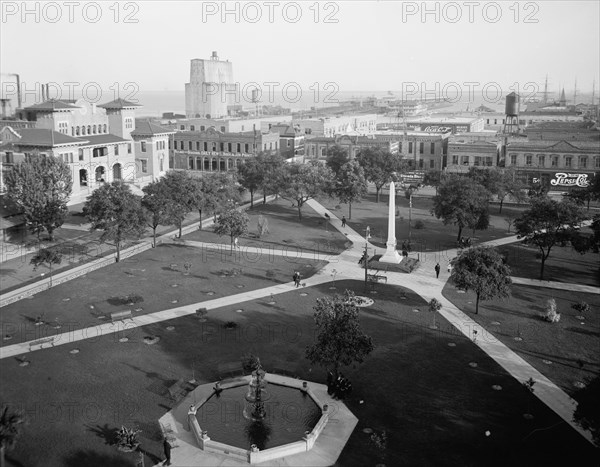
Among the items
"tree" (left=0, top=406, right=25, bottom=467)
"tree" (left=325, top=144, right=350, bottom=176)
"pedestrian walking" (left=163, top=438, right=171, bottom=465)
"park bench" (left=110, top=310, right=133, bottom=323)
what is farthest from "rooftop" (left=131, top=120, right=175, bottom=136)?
"tree" (left=0, top=406, right=25, bottom=467)

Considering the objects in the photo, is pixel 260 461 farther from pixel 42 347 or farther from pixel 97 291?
pixel 97 291

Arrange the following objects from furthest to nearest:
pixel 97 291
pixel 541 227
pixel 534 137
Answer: pixel 534 137, pixel 541 227, pixel 97 291

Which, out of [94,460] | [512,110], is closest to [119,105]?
[94,460]

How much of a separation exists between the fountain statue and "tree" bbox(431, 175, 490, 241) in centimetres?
3307

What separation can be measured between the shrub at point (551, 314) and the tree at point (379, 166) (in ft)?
137

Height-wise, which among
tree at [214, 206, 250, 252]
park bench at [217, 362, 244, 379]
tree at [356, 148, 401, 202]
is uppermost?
tree at [356, 148, 401, 202]

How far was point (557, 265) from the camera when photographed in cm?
5075

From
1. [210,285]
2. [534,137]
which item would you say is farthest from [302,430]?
[534,137]

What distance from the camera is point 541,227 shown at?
46.6 meters

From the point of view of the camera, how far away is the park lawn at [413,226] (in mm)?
59344

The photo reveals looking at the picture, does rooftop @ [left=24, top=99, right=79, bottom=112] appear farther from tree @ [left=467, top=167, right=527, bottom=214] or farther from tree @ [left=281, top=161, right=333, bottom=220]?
tree @ [left=467, top=167, right=527, bottom=214]

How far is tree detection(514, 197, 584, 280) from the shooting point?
4587 cm

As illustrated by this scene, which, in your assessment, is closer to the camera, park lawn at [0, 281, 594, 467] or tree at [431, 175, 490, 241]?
park lawn at [0, 281, 594, 467]

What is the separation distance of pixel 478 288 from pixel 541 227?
1293 centimetres
